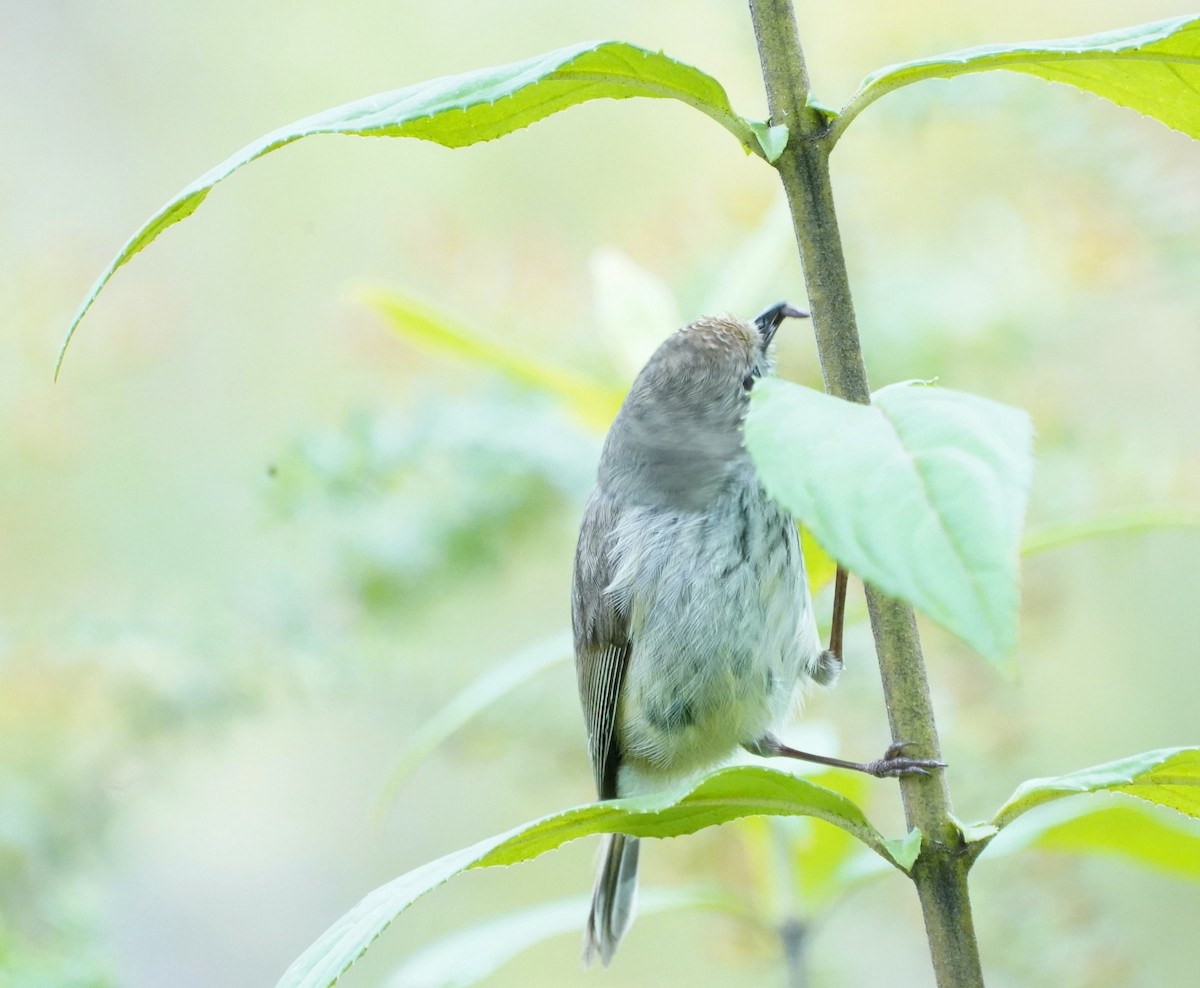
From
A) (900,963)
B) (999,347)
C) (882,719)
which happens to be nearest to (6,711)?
(882,719)

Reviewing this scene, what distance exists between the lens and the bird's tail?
1.72 m

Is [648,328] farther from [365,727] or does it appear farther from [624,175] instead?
[365,727]

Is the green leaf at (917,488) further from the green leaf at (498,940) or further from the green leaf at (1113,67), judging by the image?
the green leaf at (498,940)

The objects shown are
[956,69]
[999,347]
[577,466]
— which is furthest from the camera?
[999,347]

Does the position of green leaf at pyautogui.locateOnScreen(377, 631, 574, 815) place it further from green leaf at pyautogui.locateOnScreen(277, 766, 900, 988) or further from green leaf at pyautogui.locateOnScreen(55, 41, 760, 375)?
green leaf at pyautogui.locateOnScreen(55, 41, 760, 375)

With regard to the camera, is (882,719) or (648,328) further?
(882,719)

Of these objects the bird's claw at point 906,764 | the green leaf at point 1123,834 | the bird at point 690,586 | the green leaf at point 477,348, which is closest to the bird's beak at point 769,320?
the bird at point 690,586

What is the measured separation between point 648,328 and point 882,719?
3.12 ft

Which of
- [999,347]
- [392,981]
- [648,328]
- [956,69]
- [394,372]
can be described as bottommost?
[392,981]

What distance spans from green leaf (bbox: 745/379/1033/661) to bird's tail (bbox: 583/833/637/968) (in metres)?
1.25

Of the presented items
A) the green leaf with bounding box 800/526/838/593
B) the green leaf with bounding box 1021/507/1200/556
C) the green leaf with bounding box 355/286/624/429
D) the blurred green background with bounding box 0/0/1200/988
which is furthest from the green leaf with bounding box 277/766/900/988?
the green leaf with bounding box 355/286/624/429

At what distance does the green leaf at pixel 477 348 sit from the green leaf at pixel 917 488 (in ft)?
3.42

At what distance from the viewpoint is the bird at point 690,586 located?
54.8 inches

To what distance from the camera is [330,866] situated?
3.77m
